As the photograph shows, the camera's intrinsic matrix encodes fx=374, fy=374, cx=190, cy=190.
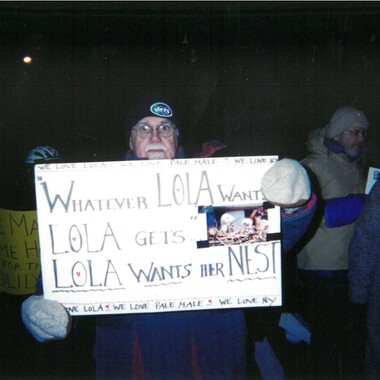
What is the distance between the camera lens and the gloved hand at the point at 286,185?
134 cm

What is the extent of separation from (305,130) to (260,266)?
4.63 meters

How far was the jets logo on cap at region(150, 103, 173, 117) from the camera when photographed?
1855 millimetres

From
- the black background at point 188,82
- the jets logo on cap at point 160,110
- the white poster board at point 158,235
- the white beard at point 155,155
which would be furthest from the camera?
the black background at point 188,82

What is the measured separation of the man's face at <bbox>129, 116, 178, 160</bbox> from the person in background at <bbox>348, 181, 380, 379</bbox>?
2.96 ft

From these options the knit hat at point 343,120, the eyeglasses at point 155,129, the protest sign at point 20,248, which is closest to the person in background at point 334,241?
the knit hat at point 343,120

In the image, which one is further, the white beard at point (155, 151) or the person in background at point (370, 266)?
the white beard at point (155, 151)

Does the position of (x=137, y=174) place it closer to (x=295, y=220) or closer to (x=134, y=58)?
(x=295, y=220)

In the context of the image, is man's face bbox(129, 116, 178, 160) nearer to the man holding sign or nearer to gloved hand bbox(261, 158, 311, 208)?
the man holding sign

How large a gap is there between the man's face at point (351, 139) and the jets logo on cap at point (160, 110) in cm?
140

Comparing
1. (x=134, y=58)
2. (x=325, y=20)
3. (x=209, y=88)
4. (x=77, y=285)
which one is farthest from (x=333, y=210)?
(x=134, y=58)

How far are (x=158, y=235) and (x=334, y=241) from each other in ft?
5.18

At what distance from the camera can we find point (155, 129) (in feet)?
6.00

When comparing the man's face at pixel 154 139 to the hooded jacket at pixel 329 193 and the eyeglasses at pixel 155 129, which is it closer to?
the eyeglasses at pixel 155 129

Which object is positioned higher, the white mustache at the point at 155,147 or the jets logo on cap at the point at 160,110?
the jets logo on cap at the point at 160,110
